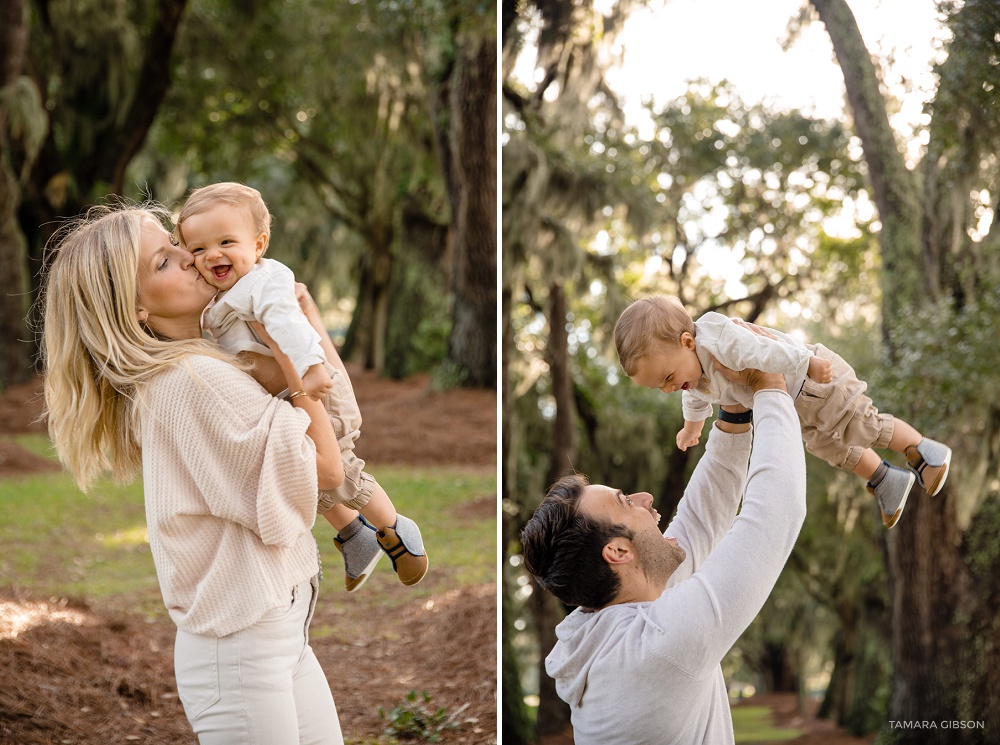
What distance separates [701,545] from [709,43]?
3.53 metres

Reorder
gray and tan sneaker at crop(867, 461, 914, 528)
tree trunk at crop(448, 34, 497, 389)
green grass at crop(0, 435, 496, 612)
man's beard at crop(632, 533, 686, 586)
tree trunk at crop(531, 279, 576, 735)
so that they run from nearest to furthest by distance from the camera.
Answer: man's beard at crop(632, 533, 686, 586), gray and tan sneaker at crop(867, 461, 914, 528), green grass at crop(0, 435, 496, 612), tree trunk at crop(531, 279, 576, 735), tree trunk at crop(448, 34, 497, 389)

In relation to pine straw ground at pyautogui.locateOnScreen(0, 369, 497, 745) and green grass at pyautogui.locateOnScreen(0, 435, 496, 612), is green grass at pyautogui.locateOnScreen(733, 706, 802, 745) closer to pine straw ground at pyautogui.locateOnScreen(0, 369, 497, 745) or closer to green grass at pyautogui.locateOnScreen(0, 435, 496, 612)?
green grass at pyautogui.locateOnScreen(0, 435, 496, 612)

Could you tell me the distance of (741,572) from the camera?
1.38 metres

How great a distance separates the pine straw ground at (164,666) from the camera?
2.81 metres

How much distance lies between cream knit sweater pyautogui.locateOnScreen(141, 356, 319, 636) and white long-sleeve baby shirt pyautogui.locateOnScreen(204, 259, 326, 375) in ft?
0.33

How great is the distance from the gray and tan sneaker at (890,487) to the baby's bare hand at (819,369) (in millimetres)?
480

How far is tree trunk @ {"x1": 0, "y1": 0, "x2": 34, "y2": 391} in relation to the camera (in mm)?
6444

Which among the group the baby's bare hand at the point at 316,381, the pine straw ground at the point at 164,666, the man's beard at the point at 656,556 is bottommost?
the pine straw ground at the point at 164,666

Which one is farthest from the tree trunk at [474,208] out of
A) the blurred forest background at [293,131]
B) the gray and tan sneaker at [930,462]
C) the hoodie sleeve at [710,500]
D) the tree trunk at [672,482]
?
the hoodie sleeve at [710,500]

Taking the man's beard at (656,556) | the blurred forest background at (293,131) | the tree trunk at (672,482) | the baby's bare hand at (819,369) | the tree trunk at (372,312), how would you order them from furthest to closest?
1. the tree trunk at (372,312)
2. the blurred forest background at (293,131)
3. the tree trunk at (672,482)
4. the baby's bare hand at (819,369)
5. the man's beard at (656,556)

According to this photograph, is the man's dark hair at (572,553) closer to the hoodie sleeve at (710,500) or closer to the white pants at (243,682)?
the hoodie sleeve at (710,500)

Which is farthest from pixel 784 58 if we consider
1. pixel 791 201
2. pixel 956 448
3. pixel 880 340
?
pixel 956 448

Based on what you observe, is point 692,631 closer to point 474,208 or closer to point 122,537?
point 122,537

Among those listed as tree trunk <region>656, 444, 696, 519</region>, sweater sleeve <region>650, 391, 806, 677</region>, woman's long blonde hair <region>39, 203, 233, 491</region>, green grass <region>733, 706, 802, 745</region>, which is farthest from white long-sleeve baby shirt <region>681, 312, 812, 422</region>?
tree trunk <region>656, 444, 696, 519</region>
